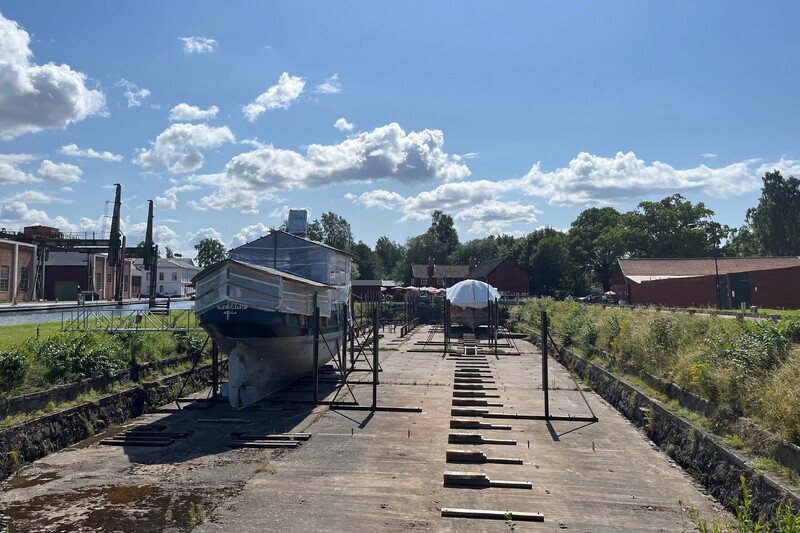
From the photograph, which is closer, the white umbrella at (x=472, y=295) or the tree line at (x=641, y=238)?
the white umbrella at (x=472, y=295)

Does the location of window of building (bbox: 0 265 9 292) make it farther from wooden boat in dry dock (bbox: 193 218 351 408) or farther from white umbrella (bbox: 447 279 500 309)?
wooden boat in dry dock (bbox: 193 218 351 408)

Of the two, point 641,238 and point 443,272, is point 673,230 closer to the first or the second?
point 641,238

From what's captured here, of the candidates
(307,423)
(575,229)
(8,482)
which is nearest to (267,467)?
(307,423)

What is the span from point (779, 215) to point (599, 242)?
2232cm

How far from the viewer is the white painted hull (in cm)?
1382

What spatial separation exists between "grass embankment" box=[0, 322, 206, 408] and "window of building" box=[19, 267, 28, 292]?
39.8 m

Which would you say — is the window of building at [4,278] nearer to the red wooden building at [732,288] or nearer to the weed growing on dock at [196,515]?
the weed growing on dock at [196,515]

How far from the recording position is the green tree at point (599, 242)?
77.9 m

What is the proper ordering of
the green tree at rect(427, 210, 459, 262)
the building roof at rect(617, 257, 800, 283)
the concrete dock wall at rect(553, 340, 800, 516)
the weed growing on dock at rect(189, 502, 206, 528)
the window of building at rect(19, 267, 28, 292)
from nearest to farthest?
the concrete dock wall at rect(553, 340, 800, 516), the weed growing on dock at rect(189, 502, 206, 528), the window of building at rect(19, 267, 28, 292), the building roof at rect(617, 257, 800, 283), the green tree at rect(427, 210, 459, 262)

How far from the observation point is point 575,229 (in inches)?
3423

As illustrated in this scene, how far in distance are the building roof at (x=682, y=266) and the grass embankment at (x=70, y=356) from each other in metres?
47.3

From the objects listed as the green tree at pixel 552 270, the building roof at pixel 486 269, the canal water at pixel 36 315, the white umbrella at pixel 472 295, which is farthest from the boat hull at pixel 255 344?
the green tree at pixel 552 270

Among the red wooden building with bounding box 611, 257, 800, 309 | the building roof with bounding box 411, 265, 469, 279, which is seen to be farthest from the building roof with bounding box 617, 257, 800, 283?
the building roof with bounding box 411, 265, 469, 279

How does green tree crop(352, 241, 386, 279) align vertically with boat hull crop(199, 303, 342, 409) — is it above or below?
above
